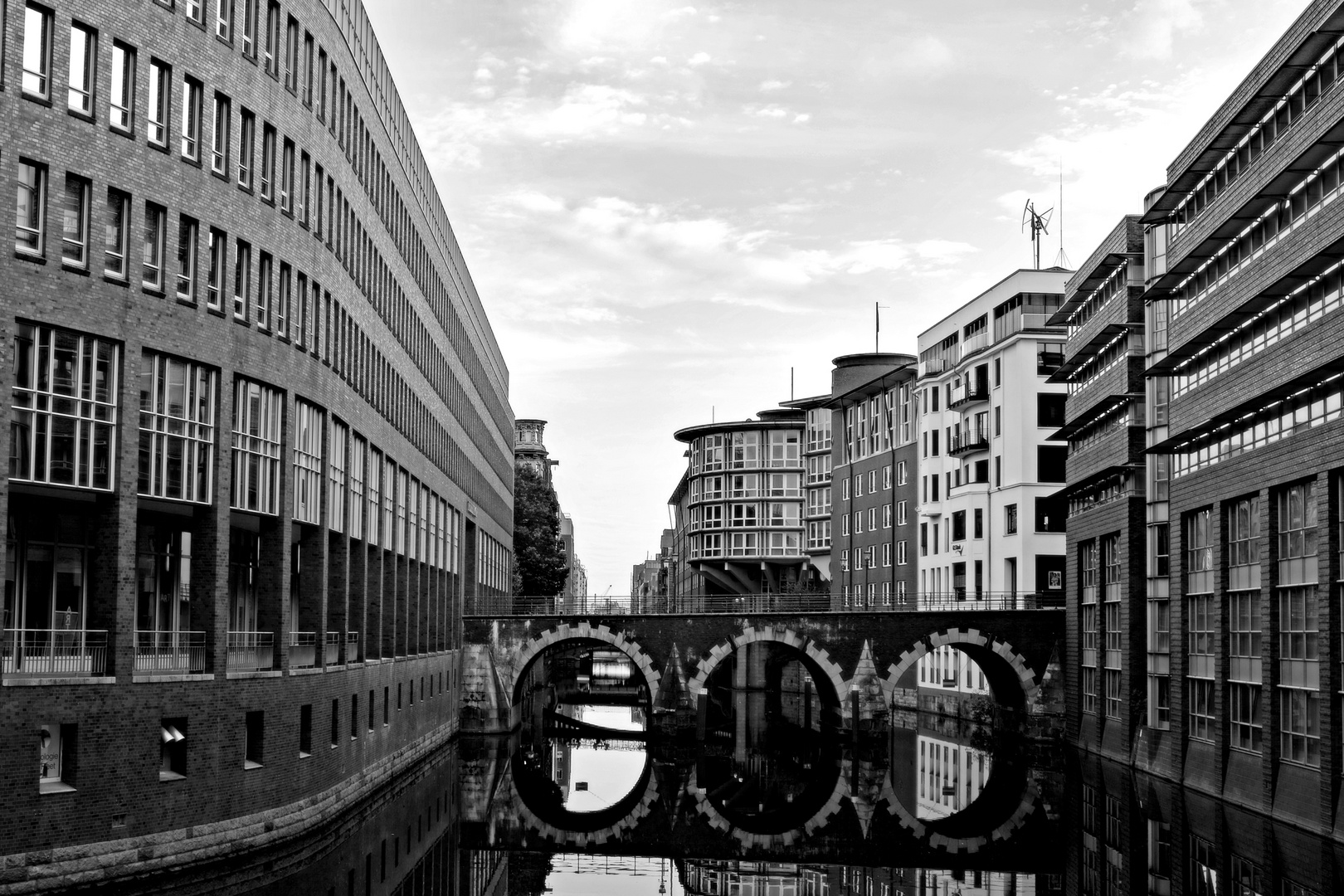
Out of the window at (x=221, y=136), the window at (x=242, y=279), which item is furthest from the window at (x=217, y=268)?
the window at (x=221, y=136)

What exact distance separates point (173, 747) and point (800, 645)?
1485 inches

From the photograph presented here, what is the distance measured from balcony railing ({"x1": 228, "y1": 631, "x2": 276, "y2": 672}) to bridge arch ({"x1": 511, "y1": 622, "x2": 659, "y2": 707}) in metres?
31.2

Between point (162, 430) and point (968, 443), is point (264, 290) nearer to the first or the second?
point (162, 430)

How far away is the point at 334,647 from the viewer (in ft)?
136

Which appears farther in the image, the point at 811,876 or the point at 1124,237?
the point at 1124,237

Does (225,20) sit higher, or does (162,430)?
(225,20)

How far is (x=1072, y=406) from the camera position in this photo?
61.4 meters

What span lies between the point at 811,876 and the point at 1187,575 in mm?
19785

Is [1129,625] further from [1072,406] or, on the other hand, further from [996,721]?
[996,721]

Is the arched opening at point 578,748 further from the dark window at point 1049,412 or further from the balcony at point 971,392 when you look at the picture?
the dark window at point 1049,412

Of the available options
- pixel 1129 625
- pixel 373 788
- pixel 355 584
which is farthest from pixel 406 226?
pixel 1129 625

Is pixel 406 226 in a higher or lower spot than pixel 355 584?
higher

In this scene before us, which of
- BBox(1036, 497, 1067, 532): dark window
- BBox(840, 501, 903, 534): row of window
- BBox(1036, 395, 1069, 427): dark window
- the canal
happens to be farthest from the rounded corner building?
BBox(840, 501, 903, 534): row of window

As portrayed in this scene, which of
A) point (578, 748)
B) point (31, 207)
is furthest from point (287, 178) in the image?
point (578, 748)
